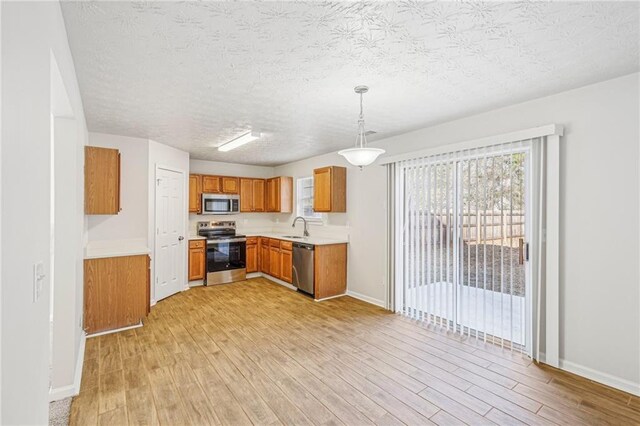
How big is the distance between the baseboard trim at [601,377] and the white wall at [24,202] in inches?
148

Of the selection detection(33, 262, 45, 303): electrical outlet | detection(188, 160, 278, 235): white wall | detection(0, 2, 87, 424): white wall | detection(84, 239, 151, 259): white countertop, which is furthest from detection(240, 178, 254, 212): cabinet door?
detection(33, 262, 45, 303): electrical outlet

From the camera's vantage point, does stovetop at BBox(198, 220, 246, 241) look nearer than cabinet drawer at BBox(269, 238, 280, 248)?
No

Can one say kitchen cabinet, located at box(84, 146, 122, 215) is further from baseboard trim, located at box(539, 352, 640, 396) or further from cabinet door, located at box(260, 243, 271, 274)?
baseboard trim, located at box(539, 352, 640, 396)

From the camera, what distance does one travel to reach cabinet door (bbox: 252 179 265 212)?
693 cm

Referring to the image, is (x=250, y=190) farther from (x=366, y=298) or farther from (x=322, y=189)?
(x=366, y=298)

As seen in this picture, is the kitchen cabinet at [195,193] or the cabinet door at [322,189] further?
the kitchen cabinet at [195,193]

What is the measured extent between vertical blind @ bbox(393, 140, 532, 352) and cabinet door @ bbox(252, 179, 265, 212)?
355 cm

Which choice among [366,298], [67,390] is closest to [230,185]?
Result: [366,298]

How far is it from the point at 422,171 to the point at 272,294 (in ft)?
10.3

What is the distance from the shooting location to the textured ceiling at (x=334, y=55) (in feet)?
5.65

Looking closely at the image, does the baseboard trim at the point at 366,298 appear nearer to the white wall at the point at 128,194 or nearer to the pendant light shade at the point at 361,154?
the pendant light shade at the point at 361,154

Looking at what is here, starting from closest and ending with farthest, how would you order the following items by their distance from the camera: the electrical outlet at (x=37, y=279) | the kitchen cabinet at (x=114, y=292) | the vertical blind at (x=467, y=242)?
the electrical outlet at (x=37, y=279) → the vertical blind at (x=467, y=242) → the kitchen cabinet at (x=114, y=292)

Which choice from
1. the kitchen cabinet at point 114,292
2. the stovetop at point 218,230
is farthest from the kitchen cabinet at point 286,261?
the kitchen cabinet at point 114,292

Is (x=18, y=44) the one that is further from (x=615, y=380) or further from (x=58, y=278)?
(x=615, y=380)
